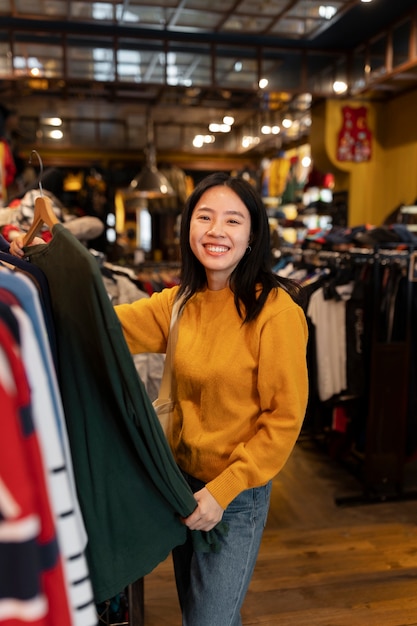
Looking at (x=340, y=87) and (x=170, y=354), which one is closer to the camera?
Result: (x=170, y=354)

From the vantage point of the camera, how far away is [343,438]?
11.7 feet

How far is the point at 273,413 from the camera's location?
1.26m

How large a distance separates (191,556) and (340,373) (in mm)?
2057

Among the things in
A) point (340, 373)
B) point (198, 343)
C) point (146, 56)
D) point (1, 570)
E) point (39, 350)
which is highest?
point (146, 56)

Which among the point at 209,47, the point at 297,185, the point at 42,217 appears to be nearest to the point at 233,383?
the point at 42,217

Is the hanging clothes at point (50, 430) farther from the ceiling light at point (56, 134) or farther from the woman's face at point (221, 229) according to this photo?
the ceiling light at point (56, 134)

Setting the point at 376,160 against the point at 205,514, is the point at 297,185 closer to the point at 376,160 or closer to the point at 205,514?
the point at 376,160

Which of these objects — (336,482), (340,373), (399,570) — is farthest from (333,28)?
(399,570)

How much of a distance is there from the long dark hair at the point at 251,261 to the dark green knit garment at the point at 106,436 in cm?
45

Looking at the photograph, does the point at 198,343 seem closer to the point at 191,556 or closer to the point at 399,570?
the point at 191,556

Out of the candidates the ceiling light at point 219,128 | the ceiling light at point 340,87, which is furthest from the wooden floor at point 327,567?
the ceiling light at point 219,128

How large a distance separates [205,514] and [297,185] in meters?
7.98

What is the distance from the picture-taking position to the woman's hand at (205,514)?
1.12 m

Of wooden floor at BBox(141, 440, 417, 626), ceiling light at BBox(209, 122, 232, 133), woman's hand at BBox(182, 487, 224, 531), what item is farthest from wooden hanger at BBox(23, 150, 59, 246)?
ceiling light at BBox(209, 122, 232, 133)
